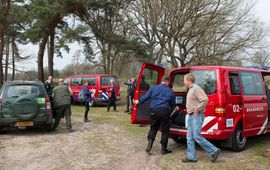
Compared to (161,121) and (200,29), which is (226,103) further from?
(200,29)

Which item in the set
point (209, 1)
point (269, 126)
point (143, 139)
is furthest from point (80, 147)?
point (209, 1)

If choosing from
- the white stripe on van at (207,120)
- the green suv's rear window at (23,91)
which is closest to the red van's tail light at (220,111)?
the white stripe on van at (207,120)

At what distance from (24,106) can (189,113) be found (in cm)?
536

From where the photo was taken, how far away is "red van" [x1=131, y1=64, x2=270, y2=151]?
7.72m

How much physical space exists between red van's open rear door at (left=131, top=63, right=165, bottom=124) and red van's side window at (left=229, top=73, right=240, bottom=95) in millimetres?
2033

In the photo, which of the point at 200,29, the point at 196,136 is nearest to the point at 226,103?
the point at 196,136

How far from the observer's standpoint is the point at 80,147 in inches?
355

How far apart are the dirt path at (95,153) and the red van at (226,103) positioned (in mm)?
507

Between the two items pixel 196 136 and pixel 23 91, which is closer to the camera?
pixel 196 136

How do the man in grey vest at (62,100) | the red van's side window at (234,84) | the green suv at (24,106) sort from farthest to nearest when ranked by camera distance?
the man in grey vest at (62,100) < the green suv at (24,106) < the red van's side window at (234,84)

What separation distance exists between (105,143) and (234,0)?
2060 cm

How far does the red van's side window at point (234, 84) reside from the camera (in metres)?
8.12

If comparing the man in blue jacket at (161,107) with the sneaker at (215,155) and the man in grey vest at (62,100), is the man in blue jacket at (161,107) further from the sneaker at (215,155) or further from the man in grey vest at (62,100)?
the man in grey vest at (62,100)

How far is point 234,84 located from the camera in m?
8.23
